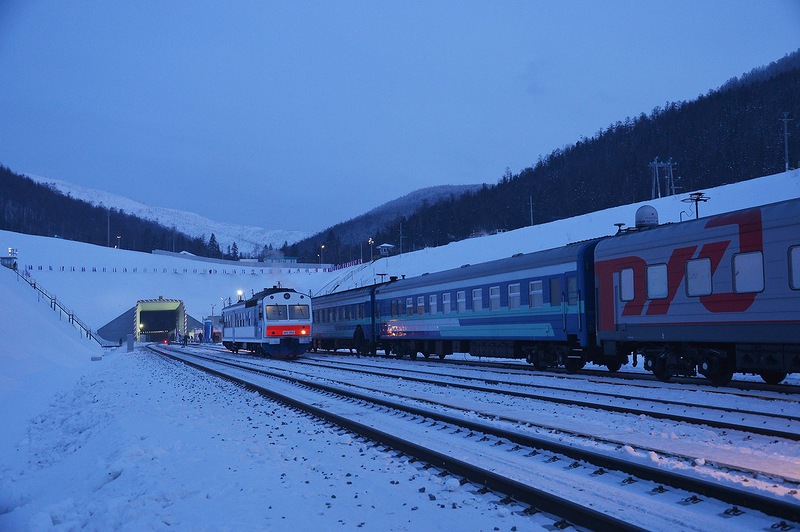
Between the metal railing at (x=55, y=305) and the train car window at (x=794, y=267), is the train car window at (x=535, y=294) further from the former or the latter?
the metal railing at (x=55, y=305)

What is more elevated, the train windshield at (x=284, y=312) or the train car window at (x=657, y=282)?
the train car window at (x=657, y=282)

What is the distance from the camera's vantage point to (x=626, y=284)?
16875 mm

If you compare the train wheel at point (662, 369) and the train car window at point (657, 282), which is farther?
the train wheel at point (662, 369)

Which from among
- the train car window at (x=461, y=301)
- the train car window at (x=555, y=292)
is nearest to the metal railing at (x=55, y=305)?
the train car window at (x=461, y=301)

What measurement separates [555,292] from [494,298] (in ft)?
11.7

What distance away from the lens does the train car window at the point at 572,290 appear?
18.9 m

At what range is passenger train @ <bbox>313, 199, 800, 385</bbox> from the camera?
42.7 feet

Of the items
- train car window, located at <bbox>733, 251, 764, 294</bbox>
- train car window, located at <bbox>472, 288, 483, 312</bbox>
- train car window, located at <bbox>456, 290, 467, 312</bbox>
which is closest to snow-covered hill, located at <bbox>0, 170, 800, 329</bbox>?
train car window, located at <bbox>456, 290, 467, 312</bbox>

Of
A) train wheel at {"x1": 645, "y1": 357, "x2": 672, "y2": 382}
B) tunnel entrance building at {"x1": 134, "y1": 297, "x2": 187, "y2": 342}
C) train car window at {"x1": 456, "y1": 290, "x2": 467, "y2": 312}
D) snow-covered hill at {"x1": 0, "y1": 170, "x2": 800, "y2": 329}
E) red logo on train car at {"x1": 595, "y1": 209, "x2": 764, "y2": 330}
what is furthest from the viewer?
tunnel entrance building at {"x1": 134, "y1": 297, "x2": 187, "y2": 342}

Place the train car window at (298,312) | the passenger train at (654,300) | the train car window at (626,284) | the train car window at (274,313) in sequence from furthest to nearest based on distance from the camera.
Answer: the train car window at (298,312), the train car window at (274,313), the train car window at (626,284), the passenger train at (654,300)

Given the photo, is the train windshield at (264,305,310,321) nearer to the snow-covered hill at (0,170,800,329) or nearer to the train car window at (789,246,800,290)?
the snow-covered hill at (0,170,800,329)

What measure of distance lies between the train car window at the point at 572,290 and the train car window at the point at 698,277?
418cm

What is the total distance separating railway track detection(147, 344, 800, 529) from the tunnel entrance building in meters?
84.6

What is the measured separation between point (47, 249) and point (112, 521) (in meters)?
151
